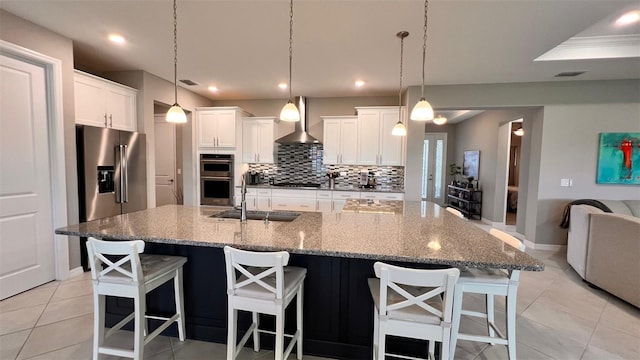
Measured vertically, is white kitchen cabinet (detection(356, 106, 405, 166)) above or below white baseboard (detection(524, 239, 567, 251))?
above

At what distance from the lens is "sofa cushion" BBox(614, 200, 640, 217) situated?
12.5 ft

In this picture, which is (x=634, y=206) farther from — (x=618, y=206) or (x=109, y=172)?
(x=109, y=172)

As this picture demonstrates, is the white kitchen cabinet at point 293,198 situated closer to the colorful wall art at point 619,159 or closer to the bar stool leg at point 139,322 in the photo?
the bar stool leg at point 139,322

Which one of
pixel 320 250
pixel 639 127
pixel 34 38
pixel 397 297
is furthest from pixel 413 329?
pixel 639 127

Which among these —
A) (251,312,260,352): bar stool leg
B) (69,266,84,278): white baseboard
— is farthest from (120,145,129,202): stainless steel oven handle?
(251,312,260,352): bar stool leg

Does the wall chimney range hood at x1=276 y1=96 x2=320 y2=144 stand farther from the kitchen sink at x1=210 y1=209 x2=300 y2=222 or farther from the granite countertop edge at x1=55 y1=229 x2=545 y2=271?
the granite countertop edge at x1=55 y1=229 x2=545 y2=271

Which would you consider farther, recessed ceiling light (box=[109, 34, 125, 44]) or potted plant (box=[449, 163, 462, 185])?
potted plant (box=[449, 163, 462, 185])

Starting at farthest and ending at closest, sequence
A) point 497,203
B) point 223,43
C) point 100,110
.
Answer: point 497,203 → point 100,110 → point 223,43

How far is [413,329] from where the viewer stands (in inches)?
56.3

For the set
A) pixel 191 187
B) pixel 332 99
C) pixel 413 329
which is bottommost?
pixel 413 329

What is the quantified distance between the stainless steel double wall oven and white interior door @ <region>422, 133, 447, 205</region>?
5.90 m

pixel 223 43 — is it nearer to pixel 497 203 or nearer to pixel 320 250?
pixel 320 250

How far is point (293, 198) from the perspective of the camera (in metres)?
5.03

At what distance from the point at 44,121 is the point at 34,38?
0.81m
